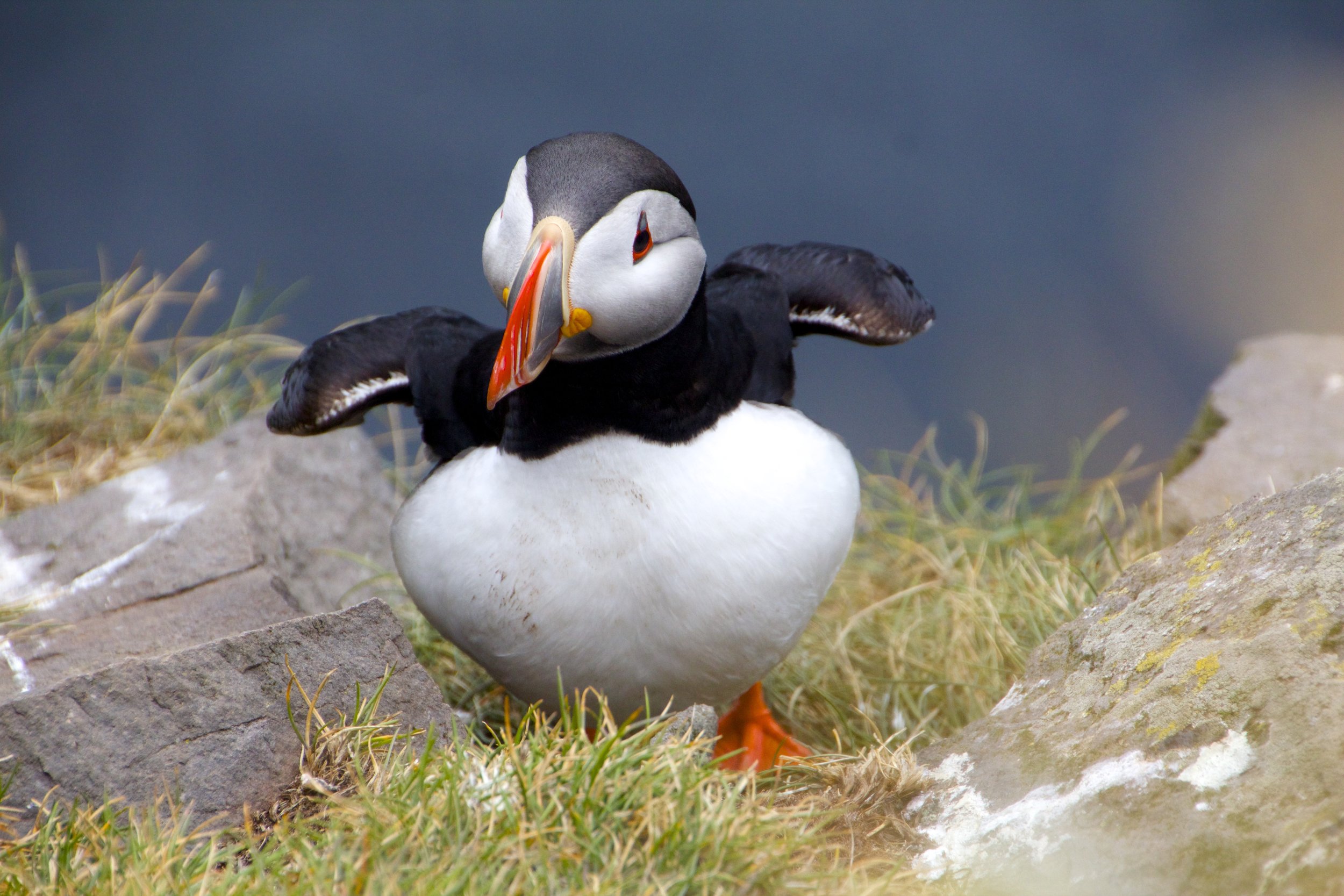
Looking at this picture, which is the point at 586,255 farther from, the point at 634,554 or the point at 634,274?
the point at 634,554

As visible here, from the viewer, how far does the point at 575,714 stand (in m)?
2.21

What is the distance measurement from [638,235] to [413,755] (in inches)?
35.1

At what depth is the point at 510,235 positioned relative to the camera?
6.34ft

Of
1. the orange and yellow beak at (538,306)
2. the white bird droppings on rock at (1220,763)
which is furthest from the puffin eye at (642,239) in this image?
the white bird droppings on rock at (1220,763)

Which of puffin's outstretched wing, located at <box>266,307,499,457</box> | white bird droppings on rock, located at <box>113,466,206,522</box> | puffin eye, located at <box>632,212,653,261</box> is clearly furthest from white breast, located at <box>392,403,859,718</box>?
white bird droppings on rock, located at <box>113,466,206,522</box>

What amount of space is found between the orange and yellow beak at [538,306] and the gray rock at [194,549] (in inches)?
41.8

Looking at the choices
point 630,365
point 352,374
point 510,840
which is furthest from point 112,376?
point 510,840

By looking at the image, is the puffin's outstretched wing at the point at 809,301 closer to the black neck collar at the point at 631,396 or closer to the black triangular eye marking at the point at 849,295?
the black triangular eye marking at the point at 849,295

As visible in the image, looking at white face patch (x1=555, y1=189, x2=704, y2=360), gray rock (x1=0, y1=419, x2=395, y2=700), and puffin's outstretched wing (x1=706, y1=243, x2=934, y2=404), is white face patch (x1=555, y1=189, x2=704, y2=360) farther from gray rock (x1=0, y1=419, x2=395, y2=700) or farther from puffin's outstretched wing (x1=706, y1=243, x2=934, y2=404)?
gray rock (x1=0, y1=419, x2=395, y2=700)

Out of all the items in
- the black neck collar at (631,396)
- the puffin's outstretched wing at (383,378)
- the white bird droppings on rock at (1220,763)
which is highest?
the black neck collar at (631,396)

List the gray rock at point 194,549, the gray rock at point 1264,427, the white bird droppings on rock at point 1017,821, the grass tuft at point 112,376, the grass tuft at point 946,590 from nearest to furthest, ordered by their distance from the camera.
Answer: the white bird droppings on rock at point 1017,821 → the gray rock at point 194,549 → the grass tuft at point 946,590 → the gray rock at point 1264,427 → the grass tuft at point 112,376

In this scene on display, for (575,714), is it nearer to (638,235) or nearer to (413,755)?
(413,755)

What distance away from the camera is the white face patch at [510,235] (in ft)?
6.28

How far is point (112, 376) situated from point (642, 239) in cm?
308
